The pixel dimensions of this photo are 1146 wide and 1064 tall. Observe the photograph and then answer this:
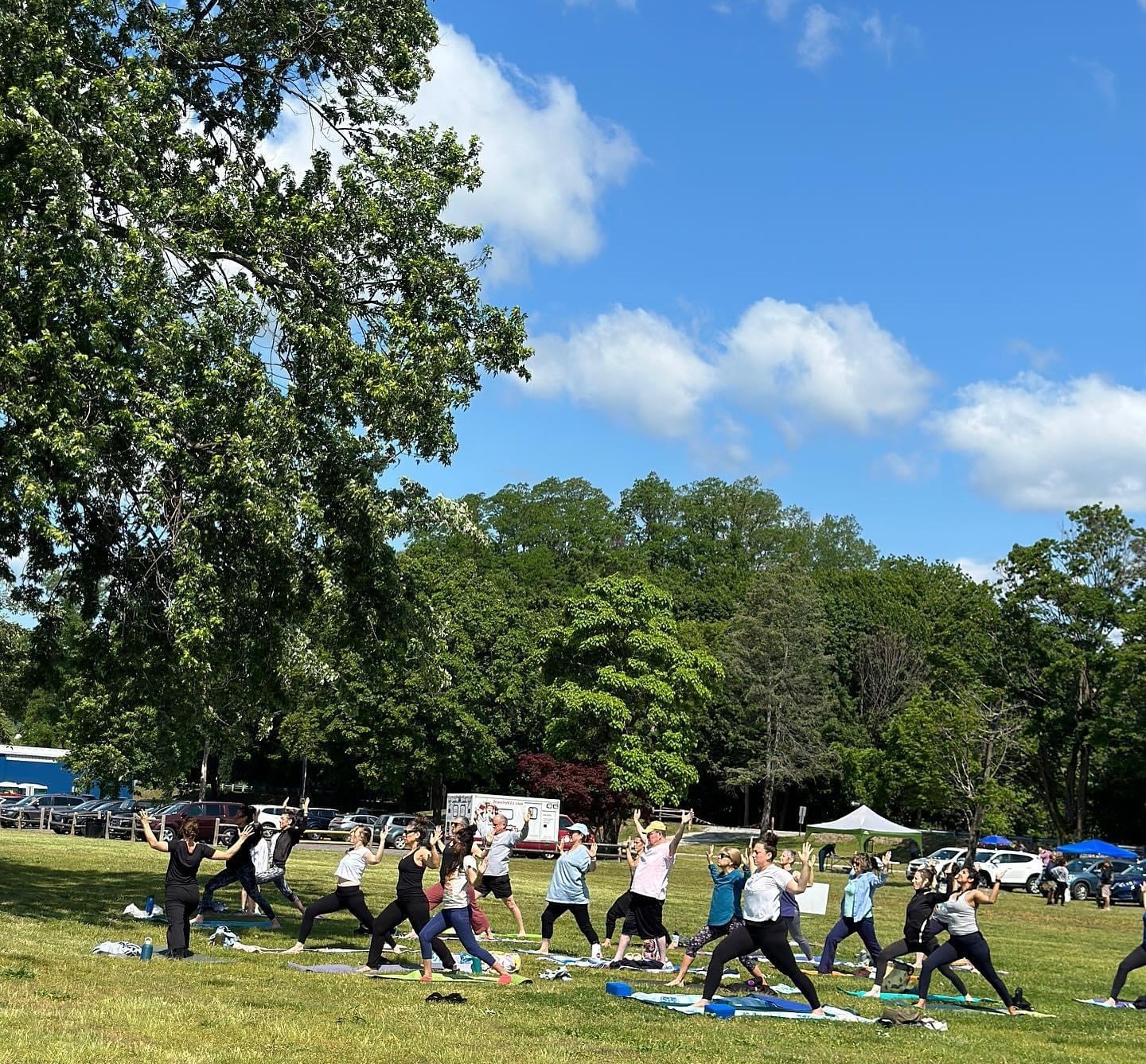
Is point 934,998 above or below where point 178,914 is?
below

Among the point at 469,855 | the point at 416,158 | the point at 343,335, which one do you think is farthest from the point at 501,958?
the point at 416,158

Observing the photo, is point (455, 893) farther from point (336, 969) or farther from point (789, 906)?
point (789, 906)

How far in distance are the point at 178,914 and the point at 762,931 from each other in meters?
6.32

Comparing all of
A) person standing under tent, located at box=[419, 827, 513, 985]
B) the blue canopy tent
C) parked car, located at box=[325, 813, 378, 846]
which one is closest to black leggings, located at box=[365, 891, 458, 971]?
person standing under tent, located at box=[419, 827, 513, 985]

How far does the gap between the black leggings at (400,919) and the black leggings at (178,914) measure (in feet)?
6.53

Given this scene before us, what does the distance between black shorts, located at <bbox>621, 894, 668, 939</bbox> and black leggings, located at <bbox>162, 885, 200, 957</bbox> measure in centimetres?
518

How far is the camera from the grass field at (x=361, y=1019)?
9.41m

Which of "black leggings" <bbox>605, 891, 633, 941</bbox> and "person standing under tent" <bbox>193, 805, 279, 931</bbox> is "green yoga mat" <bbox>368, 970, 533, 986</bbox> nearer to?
"black leggings" <bbox>605, 891, 633, 941</bbox>

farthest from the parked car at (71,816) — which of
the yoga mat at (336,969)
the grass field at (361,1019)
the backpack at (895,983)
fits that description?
the backpack at (895,983)

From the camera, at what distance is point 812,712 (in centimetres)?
7388

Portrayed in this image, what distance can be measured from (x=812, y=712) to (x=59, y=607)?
58.1m

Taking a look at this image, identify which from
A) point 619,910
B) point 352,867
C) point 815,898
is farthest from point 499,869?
point 352,867

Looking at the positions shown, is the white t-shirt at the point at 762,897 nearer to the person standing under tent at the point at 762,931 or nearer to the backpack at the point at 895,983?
the person standing under tent at the point at 762,931

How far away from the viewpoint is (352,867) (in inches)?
577
